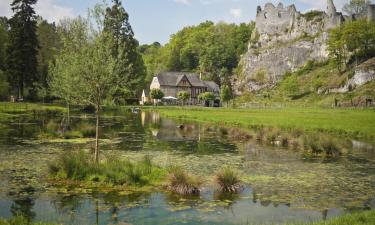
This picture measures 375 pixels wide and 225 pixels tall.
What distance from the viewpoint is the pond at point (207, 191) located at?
14.6 metres

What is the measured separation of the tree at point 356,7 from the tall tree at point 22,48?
113 meters

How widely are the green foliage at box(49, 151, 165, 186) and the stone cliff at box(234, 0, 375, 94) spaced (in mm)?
121417

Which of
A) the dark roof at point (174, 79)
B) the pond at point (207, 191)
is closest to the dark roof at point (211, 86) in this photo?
the dark roof at point (174, 79)

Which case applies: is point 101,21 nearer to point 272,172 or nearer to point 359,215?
point 272,172

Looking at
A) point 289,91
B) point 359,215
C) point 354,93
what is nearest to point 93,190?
point 359,215

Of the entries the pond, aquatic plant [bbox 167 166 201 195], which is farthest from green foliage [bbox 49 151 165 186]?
aquatic plant [bbox 167 166 201 195]

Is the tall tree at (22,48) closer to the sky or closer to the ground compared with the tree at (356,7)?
closer to the ground

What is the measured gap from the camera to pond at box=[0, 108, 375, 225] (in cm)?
1463

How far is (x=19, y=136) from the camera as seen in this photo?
3584 centimetres

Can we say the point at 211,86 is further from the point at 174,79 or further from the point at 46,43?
the point at 46,43

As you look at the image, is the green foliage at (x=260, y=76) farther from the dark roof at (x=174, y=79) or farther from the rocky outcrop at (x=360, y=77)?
the rocky outcrop at (x=360, y=77)

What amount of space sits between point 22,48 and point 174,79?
243ft

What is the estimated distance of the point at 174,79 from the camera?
Result: 477 feet

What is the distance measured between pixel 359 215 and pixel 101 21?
15.5 meters
